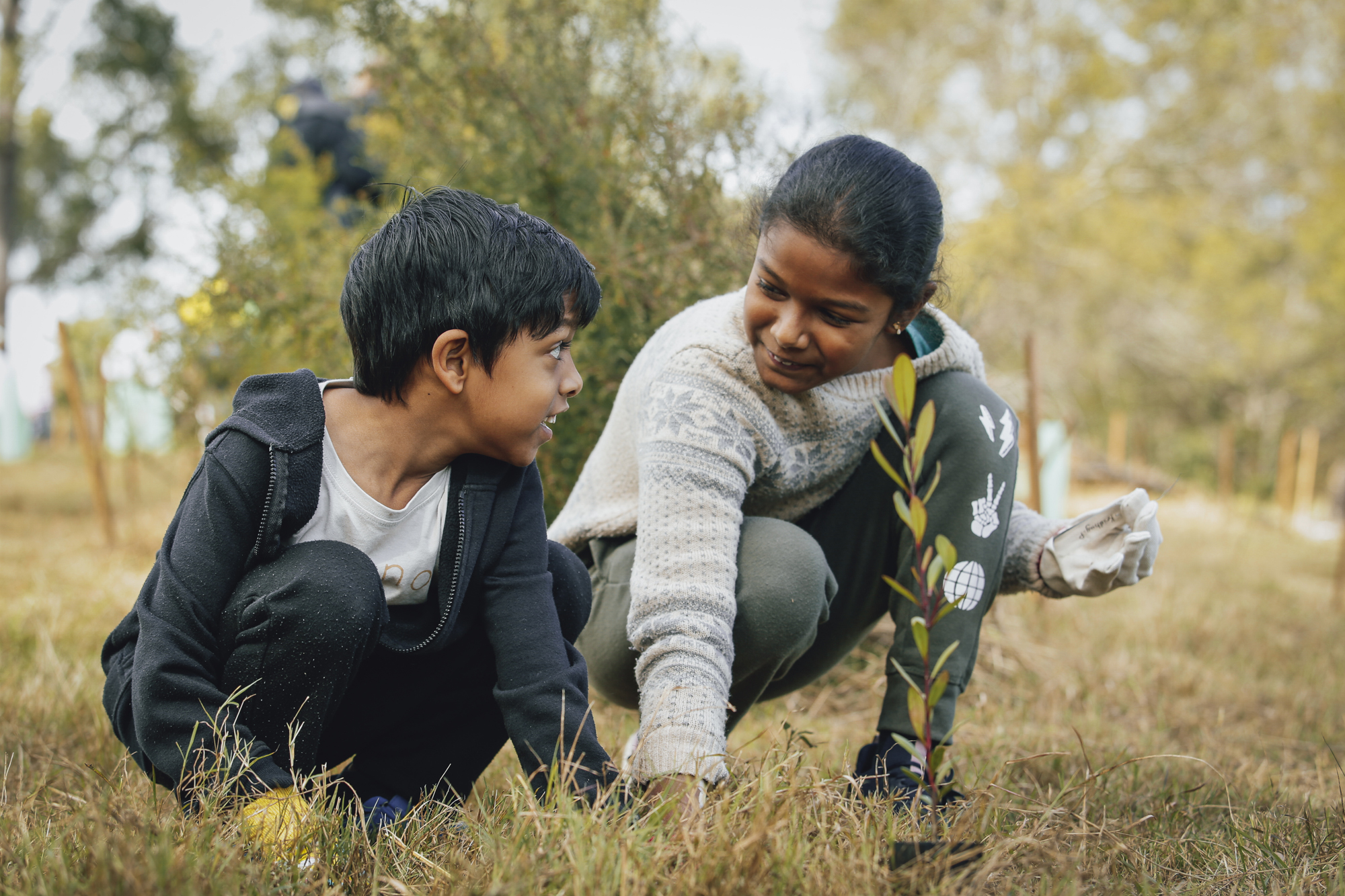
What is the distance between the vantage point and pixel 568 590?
181 cm

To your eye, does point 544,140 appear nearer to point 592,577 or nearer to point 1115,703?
point 592,577

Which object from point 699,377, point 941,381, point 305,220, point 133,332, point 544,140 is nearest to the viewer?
point 699,377

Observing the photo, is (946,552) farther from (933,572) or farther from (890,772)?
(890,772)

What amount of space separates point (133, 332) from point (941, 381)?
14.1 ft

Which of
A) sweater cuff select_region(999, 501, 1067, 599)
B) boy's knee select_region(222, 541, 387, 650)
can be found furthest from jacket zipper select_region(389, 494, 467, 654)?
sweater cuff select_region(999, 501, 1067, 599)

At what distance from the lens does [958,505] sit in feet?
6.31

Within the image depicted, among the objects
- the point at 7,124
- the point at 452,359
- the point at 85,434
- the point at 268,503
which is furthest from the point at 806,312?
the point at 7,124

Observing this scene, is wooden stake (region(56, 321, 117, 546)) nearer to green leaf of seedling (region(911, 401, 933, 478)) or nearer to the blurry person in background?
the blurry person in background

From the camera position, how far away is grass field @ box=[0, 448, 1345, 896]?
3.94 ft

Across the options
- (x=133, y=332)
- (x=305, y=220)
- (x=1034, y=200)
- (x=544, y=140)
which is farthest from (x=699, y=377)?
(x=1034, y=200)

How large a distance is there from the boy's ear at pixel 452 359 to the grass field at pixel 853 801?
2.03 ft

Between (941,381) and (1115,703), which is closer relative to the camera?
(941,381)

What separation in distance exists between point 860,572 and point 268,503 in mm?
1165

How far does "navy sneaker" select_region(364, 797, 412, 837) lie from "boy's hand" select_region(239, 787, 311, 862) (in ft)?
0.29
